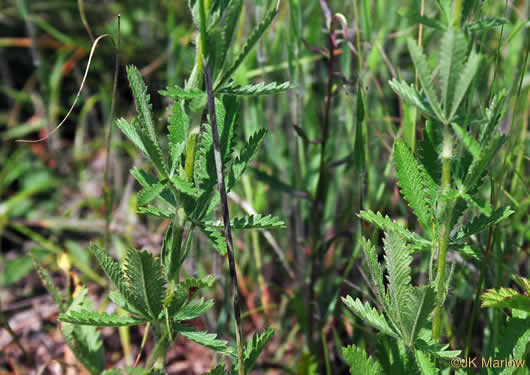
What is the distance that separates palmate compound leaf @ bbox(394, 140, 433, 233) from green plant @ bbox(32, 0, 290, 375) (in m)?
0.19

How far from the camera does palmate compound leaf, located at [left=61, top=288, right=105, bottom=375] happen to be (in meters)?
0.95

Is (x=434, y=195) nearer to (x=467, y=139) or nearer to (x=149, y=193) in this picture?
(x=467, y=139)

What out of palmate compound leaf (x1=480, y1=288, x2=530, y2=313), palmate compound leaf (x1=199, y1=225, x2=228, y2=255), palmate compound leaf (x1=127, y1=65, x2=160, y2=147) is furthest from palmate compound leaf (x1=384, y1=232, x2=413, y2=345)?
palmate compound leaf (x1=127, y1=65, x2=160, y2=147)

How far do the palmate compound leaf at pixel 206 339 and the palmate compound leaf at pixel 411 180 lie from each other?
335 mm

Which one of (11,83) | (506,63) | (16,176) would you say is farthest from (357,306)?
(11,83)

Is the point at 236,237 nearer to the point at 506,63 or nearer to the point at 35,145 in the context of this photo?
the point at 506,63

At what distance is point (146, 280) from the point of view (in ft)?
2.40

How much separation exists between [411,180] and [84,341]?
66 centimetres

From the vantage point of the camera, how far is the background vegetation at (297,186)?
3.19ft

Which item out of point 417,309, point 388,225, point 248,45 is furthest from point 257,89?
point 417,309

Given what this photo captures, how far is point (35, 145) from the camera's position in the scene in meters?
2.21

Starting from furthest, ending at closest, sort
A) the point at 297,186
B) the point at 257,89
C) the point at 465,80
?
the point at 297,186 < the point at 257,89 < the point at 465,80

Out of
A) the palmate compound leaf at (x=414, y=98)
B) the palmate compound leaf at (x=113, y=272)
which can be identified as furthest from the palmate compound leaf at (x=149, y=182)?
the palmate compound leaf at (x=414, y=98)

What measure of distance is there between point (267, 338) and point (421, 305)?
249mm
